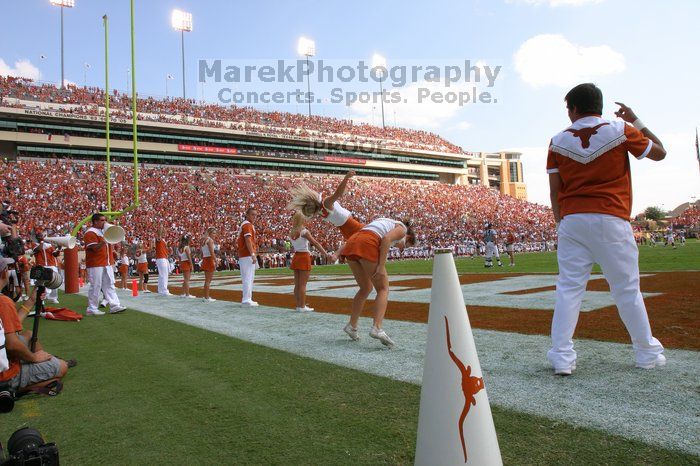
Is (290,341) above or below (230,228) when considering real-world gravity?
below

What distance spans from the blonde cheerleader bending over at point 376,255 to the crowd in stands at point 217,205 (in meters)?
24.3

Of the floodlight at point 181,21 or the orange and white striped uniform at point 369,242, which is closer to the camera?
the orange and white striped uniform at point 369,242

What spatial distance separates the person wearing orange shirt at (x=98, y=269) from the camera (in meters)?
9.65

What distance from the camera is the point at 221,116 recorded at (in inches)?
2245

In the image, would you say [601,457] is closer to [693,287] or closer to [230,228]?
[693,287]

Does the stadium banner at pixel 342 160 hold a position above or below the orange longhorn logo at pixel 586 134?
above

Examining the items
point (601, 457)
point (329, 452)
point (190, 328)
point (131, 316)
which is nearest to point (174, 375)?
point (329, 452)

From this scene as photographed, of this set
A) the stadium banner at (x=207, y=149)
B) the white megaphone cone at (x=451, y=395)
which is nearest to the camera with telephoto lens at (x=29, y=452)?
the white megaphone cone at (x=451, y=395)

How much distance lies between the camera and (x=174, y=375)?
167 inches

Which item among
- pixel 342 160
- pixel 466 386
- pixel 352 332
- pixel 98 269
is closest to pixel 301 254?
pixel 352 332

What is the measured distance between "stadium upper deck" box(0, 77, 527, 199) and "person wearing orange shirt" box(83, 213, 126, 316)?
41.9m

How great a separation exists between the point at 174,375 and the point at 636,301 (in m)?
3.67

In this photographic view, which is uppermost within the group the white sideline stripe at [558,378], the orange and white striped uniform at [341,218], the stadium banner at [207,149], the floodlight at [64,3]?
the floodlight at [64,3]

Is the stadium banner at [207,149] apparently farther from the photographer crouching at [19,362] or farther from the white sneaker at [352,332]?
the photographer crouching at [19,362]
